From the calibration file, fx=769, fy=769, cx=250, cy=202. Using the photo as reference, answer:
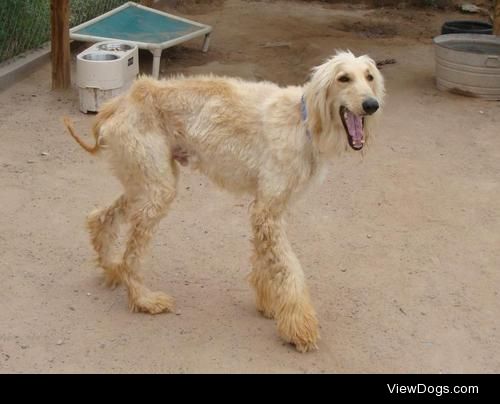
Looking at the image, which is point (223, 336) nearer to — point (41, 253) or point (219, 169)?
point (219, 169)

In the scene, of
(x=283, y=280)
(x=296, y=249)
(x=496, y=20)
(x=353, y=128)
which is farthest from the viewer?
(x=496, y=20)

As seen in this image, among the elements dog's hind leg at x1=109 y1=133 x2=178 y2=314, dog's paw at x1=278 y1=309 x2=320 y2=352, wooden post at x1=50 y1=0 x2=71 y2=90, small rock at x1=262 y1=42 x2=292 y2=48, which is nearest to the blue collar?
dog's hind leg at x1=109 y1=133 x2=178 y2=314

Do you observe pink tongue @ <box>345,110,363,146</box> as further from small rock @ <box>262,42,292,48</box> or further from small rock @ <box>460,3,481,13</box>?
small rock @ <box>460,3,481,13</box>

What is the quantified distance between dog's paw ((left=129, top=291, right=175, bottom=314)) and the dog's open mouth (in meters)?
1.30

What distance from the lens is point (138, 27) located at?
8594 millimetres

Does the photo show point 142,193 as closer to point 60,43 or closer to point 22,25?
point 60,43

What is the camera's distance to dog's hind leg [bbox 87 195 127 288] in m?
4.22

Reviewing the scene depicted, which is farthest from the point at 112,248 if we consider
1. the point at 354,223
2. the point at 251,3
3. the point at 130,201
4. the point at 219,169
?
the point at 251,3

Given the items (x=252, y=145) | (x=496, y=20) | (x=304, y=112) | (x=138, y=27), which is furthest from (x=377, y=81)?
(x=496, y=20)

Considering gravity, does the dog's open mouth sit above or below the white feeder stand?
above

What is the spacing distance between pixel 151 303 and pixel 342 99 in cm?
146

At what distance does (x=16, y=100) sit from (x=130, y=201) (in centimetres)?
374

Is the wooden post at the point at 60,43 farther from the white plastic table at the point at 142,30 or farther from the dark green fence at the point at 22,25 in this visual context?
the dark green fence at the point at 22,25

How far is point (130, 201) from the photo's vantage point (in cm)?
404
